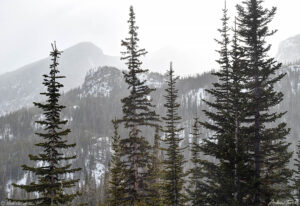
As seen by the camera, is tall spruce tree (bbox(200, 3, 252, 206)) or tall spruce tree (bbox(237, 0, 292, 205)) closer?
tall spruce tree (bbox(200, 3, 252, 206))

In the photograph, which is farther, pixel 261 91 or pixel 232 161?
pixel 261 91

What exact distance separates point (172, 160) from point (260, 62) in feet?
40.8

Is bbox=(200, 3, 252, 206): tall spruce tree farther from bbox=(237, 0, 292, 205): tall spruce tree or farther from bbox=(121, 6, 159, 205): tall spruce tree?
bbox=(121, 6, 159, 205): tall spruce tree

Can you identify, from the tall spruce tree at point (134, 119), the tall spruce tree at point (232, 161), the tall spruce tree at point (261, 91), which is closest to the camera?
the tall spruce tree at point (232, 161)

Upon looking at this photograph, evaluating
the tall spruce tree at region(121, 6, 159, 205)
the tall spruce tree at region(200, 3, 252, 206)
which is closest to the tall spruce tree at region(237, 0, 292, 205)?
the tall spruce tree at region(200, 3, 252, 206)

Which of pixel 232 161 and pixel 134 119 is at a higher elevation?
pixel 134 119

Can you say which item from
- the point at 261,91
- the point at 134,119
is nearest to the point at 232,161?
the point at 261,91

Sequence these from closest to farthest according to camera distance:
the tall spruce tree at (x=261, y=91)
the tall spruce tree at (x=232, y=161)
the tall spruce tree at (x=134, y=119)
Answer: the tall spruce tree at (x=232, y=161) < the tall spruce tree at (x=261, y=91) < the tall spruce tree at (x=134, y=119)

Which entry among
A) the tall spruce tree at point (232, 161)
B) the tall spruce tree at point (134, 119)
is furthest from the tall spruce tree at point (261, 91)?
the tall spruce tree at point (134, 119)

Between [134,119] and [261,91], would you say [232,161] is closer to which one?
[261,91]

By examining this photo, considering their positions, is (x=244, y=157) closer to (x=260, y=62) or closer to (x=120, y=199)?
(x=260, y=62)

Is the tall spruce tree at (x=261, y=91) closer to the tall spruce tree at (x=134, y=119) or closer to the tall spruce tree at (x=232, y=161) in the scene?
the tall spruce tree at (x=232, y=161)

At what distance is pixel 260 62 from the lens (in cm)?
1656

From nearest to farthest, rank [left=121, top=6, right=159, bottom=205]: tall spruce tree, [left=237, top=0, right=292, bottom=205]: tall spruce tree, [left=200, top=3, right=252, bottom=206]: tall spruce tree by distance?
[left=200, top=3, right=252, bottom=206]: tall spruce tree < [left=237, top=0, right=292, bottom=205]: tall spruce tree < [left=121, top=6, right=159, bottom=205]: tall spruce tree
